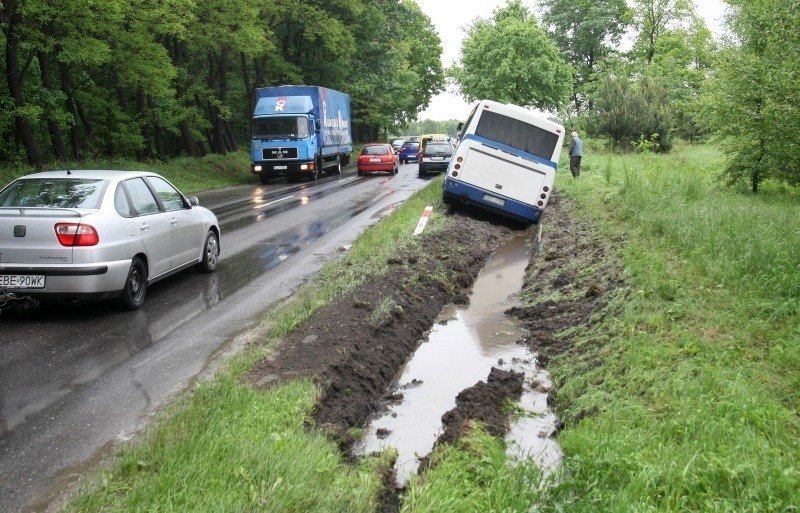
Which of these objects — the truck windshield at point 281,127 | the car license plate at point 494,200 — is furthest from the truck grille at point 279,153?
the car license plate at point 494,200

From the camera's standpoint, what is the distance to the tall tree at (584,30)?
65.0 meters

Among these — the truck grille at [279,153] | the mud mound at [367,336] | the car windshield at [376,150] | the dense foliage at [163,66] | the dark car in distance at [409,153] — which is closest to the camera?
the mud mound at [367,336]

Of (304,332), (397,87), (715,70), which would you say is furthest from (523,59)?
(304,332)

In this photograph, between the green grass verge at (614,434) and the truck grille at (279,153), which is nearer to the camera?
the green grass verge at (614,434)

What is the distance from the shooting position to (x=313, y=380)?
16.7 ft

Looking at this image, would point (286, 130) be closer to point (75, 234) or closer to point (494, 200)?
point (494, 200)

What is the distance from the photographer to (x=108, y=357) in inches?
232

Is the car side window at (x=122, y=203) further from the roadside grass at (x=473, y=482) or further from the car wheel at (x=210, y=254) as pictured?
the roadside grass at (x=473, y=482)

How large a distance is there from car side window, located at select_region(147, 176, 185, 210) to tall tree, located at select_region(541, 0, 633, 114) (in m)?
59.5

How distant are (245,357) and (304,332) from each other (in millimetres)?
836

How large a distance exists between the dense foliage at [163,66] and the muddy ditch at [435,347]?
1473 centimetres

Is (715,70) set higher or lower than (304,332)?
higher

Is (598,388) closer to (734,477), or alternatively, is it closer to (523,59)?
(734,477)

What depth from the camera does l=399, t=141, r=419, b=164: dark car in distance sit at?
48.2 m
